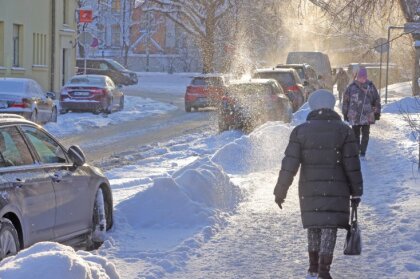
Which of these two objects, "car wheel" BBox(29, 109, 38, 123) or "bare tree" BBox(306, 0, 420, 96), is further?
"car wheel" BBox(29, 109, 38, 123)

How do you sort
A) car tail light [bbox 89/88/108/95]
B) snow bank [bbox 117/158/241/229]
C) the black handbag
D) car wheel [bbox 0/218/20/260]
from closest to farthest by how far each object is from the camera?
1. car wheel [bbox 0/218/20/260]
2. the black handbag
3. snow bank [bbox 117/158/241/229]
4. car tail light [bbox 89/88/108/95]

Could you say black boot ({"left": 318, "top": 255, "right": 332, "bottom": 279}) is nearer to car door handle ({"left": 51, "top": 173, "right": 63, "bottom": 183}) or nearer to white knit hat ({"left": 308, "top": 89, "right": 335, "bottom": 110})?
white knit hat ({"left": 308, "top": 89, "right": 335, "bottom": 110})

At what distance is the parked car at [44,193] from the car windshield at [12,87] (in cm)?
1565

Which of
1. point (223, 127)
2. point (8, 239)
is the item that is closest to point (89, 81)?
point (223, 127)

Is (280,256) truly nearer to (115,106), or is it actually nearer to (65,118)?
(65,118)

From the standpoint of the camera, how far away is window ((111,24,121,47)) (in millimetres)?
81713

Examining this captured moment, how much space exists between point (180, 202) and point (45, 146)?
7.80 ft

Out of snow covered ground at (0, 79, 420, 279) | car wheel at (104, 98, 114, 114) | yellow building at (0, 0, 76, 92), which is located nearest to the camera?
snow covered ground at (0, 79, 420, 279)

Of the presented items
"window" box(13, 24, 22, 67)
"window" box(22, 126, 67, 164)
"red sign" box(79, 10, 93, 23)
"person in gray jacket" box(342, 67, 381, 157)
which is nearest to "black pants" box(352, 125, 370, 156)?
"person in gray jacket" box(342, 67, 381, 157)

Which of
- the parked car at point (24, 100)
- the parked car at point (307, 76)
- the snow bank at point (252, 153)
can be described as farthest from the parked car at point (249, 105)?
the parked car at point (307, 76)

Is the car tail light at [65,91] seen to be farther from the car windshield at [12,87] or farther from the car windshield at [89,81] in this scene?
the car windshield at [12,87]

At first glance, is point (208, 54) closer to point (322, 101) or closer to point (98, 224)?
point (98, 224)

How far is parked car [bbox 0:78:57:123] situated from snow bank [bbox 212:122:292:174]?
336 inches

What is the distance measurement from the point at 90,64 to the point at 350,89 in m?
43.5
